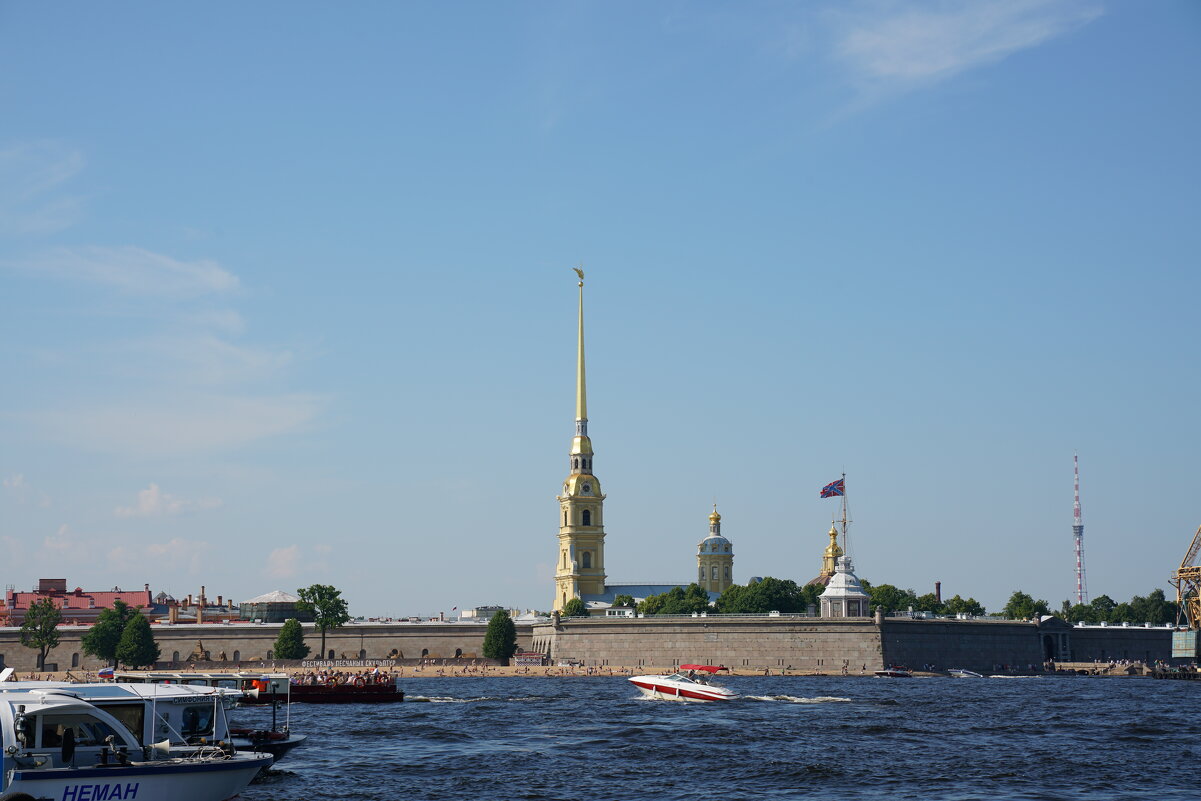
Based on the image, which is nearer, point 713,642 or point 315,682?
point 315,682

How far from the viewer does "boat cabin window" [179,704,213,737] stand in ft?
116

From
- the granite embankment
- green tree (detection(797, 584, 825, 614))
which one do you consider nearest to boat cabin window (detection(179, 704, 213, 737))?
the granite embankment

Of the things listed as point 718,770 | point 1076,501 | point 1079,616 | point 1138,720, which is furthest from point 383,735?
point 1076,501

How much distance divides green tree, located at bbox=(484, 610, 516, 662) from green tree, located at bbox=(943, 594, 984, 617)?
50.6m

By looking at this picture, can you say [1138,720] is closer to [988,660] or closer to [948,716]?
[948,716]

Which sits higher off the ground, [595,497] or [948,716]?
[595,497]

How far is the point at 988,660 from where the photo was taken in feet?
406

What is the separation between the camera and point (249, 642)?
139m

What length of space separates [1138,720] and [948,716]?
341 inches

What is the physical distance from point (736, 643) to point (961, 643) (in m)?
20.1

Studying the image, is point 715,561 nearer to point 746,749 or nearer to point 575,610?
point 575,610

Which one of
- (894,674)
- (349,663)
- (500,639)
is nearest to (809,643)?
(894,674)

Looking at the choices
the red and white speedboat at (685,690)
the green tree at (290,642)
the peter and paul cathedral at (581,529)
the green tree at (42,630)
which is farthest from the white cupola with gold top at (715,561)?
the red and white speedboat at (685,690)

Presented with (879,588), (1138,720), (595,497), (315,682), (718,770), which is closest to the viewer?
(718,770)
